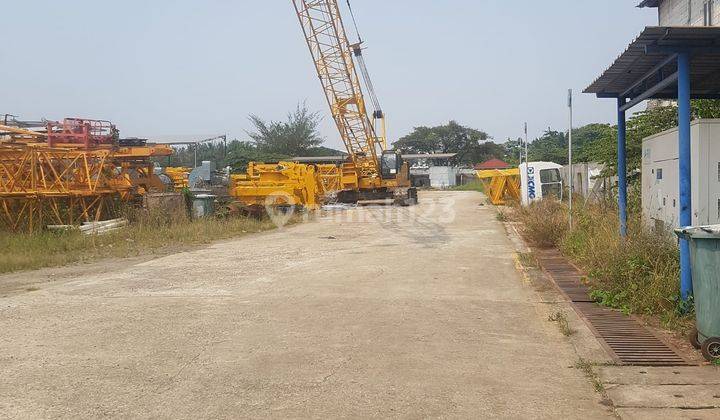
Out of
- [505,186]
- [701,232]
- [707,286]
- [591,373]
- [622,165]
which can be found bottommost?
[591,373]

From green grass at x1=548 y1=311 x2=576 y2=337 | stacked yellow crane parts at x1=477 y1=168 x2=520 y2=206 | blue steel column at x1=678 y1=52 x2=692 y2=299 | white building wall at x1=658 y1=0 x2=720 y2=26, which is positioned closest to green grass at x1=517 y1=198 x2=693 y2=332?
blue steel column at x1=678 y1=52 x2=692 y2=299

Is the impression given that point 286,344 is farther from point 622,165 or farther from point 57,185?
point 57,185

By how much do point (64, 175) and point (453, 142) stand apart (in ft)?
276

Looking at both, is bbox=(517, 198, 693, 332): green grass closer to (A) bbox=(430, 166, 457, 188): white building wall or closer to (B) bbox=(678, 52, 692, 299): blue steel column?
(B) bbox=(678, 52, 692, 299): blue steel column

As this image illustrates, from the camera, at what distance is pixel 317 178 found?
28.2 metres

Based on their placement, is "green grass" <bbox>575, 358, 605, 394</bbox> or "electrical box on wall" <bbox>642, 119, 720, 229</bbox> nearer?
"green grass" <bbox>575, 358, 605, 394</bbox>

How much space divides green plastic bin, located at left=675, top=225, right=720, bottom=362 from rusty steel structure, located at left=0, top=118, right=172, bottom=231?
1539 centimetres

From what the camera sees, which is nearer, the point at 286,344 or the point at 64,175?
the point at 286,344

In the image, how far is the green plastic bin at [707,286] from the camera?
5422mm

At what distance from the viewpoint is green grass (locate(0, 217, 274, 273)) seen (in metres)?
13.1

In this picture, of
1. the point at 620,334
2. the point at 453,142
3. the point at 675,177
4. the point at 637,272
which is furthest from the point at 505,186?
the point at 453,142

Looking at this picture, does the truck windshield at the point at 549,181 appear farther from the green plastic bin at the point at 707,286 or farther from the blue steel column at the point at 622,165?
the green plastic bin at the point at 707,286

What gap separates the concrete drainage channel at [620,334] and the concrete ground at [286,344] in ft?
1.47

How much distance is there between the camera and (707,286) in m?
5.46
